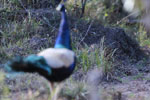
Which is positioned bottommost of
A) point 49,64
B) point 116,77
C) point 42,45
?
point 116,77

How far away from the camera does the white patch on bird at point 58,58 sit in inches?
126

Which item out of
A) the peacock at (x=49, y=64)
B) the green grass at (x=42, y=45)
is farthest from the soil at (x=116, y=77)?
the peacock at (x=49, y=64)

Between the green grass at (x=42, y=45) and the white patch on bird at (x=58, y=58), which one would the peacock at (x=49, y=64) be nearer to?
the white patch on bird at (x=58, y=58)

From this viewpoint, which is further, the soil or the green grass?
the soil

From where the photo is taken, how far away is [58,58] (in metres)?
3.23

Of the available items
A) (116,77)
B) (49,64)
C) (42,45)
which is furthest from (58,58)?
(42,45)

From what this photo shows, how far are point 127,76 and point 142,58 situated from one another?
4.72 ft

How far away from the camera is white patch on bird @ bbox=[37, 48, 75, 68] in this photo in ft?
10.5

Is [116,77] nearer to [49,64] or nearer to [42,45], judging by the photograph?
[42,45]

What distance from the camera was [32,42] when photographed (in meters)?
6.10

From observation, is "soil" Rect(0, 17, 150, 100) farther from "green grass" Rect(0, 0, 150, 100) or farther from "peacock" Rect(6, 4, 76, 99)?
"peacock" Rect(6, 4, 76, 99)

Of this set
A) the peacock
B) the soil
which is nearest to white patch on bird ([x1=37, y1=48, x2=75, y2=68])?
the peacock

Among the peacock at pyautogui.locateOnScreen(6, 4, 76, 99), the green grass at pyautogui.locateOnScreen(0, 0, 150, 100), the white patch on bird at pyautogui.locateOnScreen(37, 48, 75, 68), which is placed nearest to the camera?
the peacock at pyautogui.locateOnScreen(6, 4, 76, 99)

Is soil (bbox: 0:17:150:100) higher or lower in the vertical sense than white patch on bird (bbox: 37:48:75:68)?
lower
